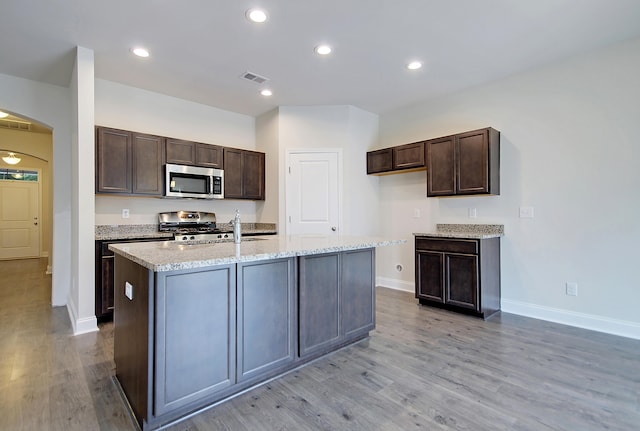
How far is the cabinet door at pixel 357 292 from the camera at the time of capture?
2617 mm

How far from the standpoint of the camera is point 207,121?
4.79 meters

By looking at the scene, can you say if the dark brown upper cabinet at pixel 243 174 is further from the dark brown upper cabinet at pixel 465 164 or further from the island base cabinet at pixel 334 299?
the island base cabinet at pixel 334 299

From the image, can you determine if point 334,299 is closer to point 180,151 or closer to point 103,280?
point 103,280

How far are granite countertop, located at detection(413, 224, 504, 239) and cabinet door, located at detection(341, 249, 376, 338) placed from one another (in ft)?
4.30

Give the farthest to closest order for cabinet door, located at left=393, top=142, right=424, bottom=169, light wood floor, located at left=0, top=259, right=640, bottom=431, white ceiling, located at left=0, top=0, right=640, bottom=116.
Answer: cabinet door, located at left=393, top=142, right=424, bottom=169, white ceiling, located at left=0, top=0, right=640, bottom=116, light wood floor, located at left=0, top=259, right=640, bottom=431

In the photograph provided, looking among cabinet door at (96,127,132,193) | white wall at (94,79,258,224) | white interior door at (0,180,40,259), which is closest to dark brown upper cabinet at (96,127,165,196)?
cabinet door at (96,127,132,193)

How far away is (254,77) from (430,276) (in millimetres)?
3177

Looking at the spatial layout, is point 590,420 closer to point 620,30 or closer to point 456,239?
point 456,239

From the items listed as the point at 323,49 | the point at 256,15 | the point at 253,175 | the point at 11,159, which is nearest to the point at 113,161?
the point at 253,175

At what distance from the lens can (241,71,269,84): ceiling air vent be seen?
12.1 feet

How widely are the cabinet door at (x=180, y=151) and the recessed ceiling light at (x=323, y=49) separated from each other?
2.17 m

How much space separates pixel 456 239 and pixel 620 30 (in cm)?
235

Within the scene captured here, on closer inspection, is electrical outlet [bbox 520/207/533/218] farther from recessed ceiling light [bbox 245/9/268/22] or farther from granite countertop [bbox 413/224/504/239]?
recessed ceiling light [bbox 245/9/268/22]

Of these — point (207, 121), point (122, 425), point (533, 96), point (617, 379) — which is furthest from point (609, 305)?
point (207, 121)
